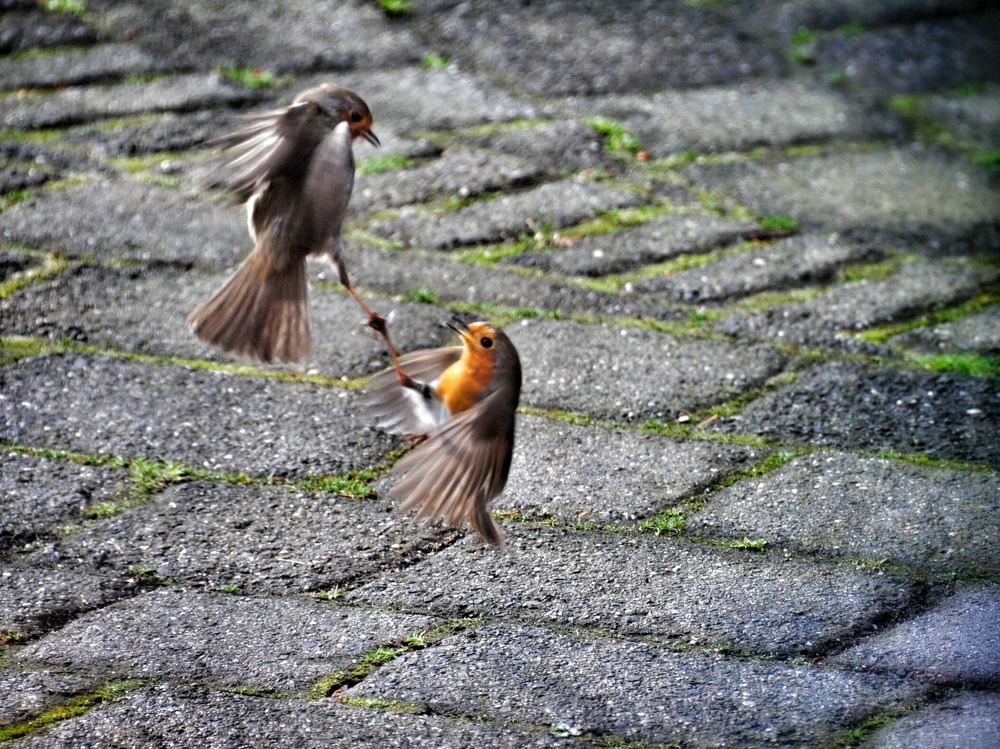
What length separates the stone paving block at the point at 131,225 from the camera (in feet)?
15.0

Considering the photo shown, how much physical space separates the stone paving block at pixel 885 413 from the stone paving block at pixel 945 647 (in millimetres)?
808

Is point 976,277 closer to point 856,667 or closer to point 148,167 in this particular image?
point 856,667

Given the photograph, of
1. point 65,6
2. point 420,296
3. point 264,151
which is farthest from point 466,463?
point 65,6

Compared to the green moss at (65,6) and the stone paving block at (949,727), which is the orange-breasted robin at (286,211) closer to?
the stone paving block at (949,727)

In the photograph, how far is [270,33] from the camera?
20.7 feet

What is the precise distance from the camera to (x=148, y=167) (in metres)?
5.14

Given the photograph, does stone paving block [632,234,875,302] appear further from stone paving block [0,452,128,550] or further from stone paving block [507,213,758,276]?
stone paving block [0,452,128,550]

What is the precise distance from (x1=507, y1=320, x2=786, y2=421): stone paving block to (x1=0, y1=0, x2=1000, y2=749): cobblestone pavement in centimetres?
2

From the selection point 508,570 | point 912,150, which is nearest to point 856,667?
point 508,570

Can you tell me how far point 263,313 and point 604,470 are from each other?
3.25 feet

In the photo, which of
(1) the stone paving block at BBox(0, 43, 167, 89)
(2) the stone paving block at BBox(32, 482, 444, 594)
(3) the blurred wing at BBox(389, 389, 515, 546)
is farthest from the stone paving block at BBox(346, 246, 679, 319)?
(1) the stone paving block at BBox(0, 43, 167, 89)

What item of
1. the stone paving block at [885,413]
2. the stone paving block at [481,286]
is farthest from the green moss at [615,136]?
the stone paving block at [885,413]

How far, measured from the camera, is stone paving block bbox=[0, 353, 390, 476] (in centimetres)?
360

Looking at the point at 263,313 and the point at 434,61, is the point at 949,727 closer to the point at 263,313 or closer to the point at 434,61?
the point at 263,313
